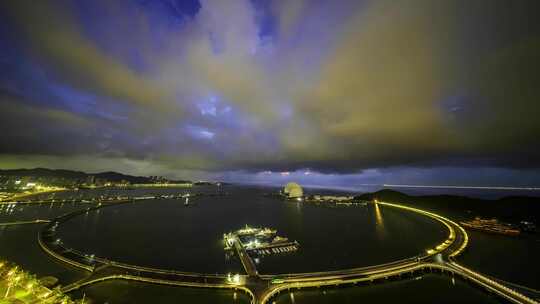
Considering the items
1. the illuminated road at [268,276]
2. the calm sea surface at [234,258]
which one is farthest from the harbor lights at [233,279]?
the calm sea surface at [234,258]

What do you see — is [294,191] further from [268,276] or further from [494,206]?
[268,276]

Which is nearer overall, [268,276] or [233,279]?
[233,279]

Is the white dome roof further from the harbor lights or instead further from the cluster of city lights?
the cluster of city lights

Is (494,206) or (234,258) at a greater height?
(494,206)

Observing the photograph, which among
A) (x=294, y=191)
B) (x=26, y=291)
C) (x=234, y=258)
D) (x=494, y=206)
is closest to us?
(x=26, y=291)

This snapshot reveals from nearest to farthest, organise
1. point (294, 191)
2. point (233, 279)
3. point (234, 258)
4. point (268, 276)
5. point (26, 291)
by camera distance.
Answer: point (26, 291), point (233, 279), point (268, 276), point (234, 258), point (294, 191)

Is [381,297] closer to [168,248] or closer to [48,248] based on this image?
[168,248]

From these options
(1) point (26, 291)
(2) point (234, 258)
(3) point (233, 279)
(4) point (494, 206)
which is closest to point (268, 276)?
(3) point (233, 279)

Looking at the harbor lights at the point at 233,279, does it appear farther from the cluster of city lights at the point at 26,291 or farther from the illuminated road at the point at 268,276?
the cluster of city lights at the point at 26,291

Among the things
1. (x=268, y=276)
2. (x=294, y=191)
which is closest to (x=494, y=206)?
(x=294, y=191)

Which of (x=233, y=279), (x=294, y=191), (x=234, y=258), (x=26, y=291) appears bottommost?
(x=234, y=258)

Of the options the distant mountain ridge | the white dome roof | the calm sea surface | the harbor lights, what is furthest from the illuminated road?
the white dome roof
